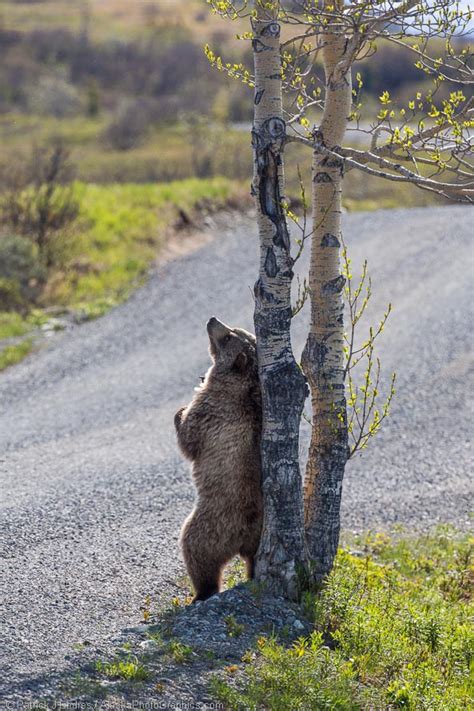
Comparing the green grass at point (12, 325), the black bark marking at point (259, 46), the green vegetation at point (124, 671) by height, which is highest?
the black bark marking at point (259, 46)

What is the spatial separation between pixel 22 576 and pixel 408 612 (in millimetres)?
2671

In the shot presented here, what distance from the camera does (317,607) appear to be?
6004mm

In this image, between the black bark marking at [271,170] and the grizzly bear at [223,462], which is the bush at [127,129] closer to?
the grizzly bear at [223,462]

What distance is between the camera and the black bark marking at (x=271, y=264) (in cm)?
596

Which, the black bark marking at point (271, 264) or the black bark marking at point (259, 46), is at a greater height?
the black bark marking at point (259, 46)

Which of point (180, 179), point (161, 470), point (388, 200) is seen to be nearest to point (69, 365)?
point (161, 470)

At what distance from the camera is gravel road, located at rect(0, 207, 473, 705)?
6.23 m

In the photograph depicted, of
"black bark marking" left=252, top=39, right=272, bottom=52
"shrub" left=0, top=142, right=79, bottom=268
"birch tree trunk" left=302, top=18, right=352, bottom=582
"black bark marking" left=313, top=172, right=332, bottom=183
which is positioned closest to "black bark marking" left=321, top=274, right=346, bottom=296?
"birch tree trunk" left=302, top=18, right=352, bottom=582

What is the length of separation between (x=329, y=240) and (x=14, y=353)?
8.27 m

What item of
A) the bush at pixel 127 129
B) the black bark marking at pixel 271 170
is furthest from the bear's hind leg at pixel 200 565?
the bush at pixel 127 129

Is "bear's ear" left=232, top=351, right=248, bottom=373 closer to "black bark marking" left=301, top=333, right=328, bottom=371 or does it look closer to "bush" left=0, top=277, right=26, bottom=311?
"black bark marking" left=301, top=333, right=328, bottom=371

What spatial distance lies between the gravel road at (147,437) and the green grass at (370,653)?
1.09 metres

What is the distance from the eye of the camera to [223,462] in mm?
6246

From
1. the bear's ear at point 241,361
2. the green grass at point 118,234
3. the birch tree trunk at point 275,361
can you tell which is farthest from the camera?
the green grass at point 118,234
